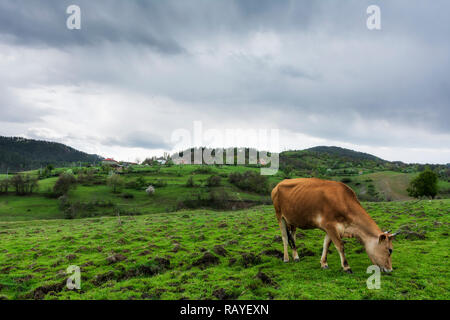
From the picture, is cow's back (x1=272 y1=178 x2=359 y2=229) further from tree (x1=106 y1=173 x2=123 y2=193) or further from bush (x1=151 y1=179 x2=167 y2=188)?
bush (x1=151 y1=179 x2=167 y2=188)

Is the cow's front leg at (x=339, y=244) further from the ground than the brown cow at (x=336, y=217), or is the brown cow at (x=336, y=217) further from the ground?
the brown cow at (x=336, y=217)

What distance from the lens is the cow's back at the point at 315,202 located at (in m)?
8.70

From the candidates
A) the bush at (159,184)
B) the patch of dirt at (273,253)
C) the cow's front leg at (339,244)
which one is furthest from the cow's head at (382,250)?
the bush at (159,184)

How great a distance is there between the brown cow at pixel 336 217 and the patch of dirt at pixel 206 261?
3871 millimetres

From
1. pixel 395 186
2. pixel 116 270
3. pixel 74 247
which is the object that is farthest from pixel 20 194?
pixel 395 186

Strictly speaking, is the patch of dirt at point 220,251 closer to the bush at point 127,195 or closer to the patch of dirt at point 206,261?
the patch of dirt at point 206,261

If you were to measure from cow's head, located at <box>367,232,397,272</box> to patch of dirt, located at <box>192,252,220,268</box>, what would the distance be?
630cm

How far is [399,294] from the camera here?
6855mm

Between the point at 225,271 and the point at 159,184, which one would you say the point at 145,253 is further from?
the point at 159,184

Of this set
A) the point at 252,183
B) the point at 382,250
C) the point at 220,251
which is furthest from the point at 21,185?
the point at 382,250

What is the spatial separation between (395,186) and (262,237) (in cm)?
11543
